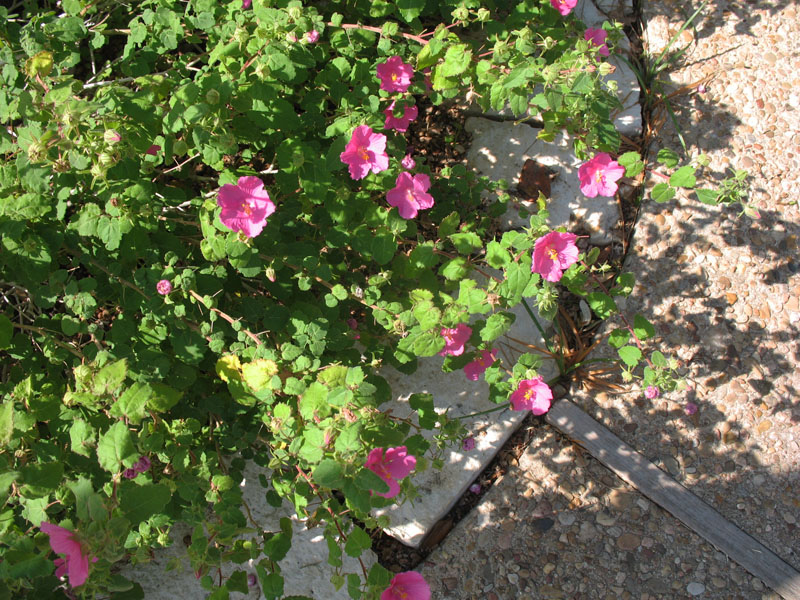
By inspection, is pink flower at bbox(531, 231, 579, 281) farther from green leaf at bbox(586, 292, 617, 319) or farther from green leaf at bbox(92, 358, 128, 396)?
green leaf at bbox(92, 358, 128, 396)

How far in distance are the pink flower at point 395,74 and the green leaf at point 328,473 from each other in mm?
1328

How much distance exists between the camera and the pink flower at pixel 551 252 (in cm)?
199

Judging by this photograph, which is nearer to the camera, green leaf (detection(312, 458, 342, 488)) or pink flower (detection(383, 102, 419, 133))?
green leaf (detection(312, 458, 342, 488))

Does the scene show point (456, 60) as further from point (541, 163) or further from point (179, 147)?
point (541, 163)

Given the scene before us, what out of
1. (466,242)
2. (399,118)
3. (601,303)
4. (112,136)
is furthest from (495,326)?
(112,136)

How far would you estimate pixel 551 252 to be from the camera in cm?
204

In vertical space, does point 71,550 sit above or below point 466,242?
below

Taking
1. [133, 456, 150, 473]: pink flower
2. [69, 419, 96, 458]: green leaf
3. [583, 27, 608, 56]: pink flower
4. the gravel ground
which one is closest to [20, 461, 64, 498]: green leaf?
[69, 419, 96, 458]: green leaf

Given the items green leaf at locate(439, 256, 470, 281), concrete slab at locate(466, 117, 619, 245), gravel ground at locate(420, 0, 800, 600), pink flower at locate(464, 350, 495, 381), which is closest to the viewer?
green leaf at locate(439, 256, 470, 281)

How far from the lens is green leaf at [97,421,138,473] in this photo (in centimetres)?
165

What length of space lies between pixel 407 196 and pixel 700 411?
1555 mm

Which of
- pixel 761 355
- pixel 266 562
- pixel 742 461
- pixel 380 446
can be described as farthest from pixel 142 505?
pixel 761 355

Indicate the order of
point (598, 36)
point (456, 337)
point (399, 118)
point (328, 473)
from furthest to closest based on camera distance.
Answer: point (598, 36) → point (399, 118) → point (456, 337) → point (328, 473)

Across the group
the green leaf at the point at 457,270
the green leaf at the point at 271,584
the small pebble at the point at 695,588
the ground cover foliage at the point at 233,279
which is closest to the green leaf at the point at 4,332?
the ground cover foliage at the point at 233,279
